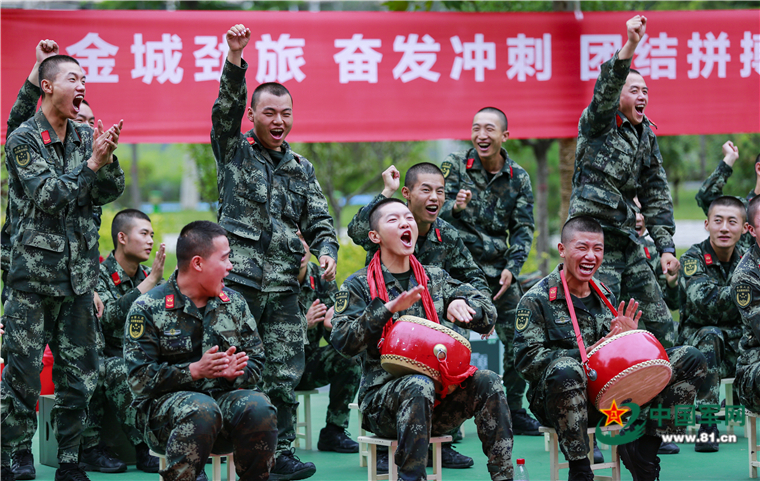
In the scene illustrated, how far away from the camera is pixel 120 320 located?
5328 millimetres

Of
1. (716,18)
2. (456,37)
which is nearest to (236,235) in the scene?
(456,37)

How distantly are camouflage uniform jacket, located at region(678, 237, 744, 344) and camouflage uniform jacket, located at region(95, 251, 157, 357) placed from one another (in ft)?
12.6

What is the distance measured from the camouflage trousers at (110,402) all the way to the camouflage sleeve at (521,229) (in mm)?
2807

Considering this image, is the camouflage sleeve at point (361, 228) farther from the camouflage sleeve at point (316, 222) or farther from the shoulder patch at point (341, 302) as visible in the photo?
the shoulder patch at point (341, 302)

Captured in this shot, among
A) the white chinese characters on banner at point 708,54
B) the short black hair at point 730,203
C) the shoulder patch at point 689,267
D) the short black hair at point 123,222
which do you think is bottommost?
the shoulder patch at point 689,267

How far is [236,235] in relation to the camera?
4801 millimetres

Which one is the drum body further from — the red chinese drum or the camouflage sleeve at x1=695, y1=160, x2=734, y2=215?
the camouflage sleeve at x1=695, y1=160, x2=734, y2=215

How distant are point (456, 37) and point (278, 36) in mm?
1594

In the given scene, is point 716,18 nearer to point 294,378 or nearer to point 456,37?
point 456,37

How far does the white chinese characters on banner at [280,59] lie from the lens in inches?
286

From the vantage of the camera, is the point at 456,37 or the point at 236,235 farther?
the point at 456,37

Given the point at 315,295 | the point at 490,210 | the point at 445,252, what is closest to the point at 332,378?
the point at 315,295

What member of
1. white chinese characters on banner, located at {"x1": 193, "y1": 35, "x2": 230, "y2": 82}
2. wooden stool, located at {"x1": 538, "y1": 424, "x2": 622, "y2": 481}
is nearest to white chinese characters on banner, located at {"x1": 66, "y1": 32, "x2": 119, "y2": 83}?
white chinese characters on banner, located at {"x1": 193, "y1": 35, "x2": 230, "y2": 82}

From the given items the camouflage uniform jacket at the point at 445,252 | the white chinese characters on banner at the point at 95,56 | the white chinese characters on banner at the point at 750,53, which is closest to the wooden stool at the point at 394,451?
the camouflage uniform jacket at the point at 445,252
